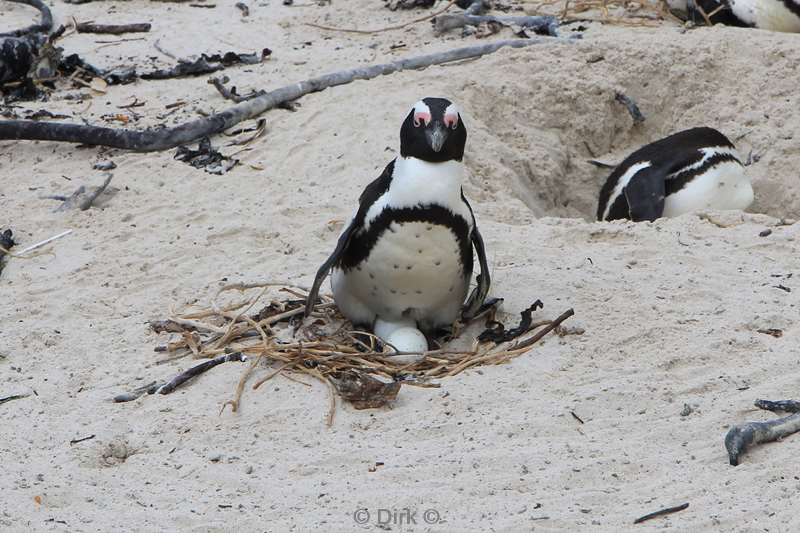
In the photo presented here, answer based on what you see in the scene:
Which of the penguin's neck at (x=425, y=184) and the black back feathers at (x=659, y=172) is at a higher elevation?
the penguin's neck at (x=425, y=184)

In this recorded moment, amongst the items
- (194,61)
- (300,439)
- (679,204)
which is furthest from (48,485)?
(194,61)

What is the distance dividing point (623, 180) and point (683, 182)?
298 millimetres

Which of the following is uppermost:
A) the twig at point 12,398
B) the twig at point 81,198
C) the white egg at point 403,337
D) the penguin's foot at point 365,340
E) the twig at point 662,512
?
the twig at point 662,512

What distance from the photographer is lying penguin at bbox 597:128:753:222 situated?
18.8 ft

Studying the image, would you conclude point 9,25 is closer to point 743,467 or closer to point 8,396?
point 8,396

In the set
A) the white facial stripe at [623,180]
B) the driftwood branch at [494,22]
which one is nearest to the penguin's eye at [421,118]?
the white facial stripe at [623,180]

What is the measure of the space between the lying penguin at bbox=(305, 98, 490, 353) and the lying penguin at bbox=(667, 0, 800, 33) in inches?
163

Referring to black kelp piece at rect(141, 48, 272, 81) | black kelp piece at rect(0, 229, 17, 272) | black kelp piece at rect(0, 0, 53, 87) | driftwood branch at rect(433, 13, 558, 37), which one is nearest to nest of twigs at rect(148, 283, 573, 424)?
black kelp piece at rect(0, 229, 17, 272)

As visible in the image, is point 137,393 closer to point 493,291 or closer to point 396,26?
point 493,291

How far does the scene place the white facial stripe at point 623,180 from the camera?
19.4 ft

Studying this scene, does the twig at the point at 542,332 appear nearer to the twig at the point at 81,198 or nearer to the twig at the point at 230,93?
the twig at the point at 81,198

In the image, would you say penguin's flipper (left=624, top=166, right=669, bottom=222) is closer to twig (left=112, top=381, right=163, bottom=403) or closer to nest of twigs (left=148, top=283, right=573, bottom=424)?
nest of twigs (left=148, top=283, right=573, bottom=424)

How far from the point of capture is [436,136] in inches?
145

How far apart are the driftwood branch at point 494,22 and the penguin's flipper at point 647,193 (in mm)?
1783
